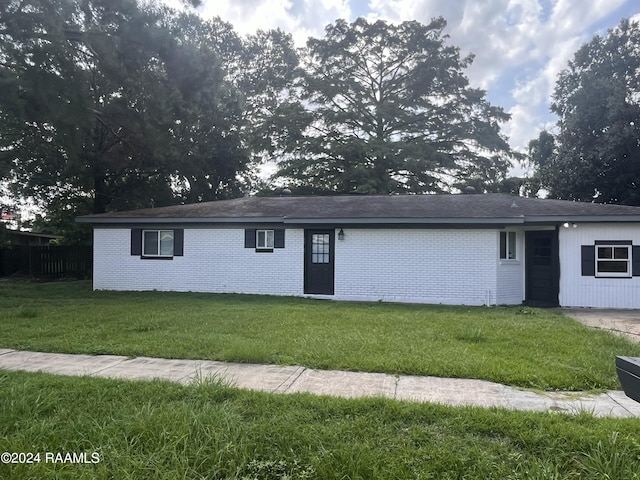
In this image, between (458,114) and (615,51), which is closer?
(615,51)

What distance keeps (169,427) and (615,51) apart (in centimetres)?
2809

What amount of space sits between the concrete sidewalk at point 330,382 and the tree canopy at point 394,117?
2154cm

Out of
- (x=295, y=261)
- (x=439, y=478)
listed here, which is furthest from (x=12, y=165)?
(x=439, y=478)

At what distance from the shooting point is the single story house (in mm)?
11727

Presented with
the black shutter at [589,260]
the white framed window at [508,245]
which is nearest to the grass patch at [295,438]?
the white framed window at [508,245]

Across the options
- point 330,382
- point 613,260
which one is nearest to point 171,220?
point 330,382

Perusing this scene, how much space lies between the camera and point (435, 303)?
1220 cm

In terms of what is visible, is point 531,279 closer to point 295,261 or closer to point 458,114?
point 295,261

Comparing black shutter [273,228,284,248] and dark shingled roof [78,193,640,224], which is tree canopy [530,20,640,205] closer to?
dark shingled roof [78,193,640,224]

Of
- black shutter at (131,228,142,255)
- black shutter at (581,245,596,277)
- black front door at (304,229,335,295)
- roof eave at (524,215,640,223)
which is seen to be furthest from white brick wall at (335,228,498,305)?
black shutter at (131,228,142,255)

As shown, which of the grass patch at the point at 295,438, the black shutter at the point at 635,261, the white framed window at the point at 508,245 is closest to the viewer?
the grass patch at the point at 295,438

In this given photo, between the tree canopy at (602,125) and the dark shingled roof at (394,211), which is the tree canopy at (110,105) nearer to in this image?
the dark shingled roof at (394,211)

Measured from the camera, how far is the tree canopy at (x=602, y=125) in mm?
20984

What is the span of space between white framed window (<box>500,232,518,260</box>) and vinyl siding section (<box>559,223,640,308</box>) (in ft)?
3.86
